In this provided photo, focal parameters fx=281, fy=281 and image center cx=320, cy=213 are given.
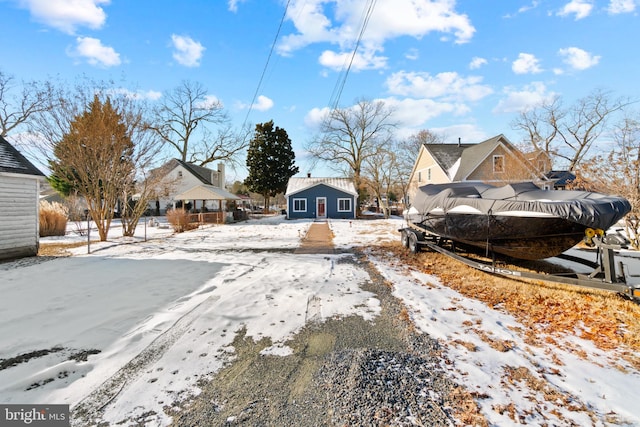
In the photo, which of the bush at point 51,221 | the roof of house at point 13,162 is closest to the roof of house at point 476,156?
the roof of house at point 13,162

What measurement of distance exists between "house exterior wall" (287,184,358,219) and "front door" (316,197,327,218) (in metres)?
0.29

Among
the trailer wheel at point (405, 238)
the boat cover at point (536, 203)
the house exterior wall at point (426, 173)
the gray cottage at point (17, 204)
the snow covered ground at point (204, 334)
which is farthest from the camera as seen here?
the house exterior wall at point (426, 173)

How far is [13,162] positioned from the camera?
887 centimetres

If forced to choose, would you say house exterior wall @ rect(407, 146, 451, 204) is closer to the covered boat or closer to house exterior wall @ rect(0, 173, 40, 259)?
the covered boat

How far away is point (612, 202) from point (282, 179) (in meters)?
35.3

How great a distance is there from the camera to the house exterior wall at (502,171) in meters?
19.5

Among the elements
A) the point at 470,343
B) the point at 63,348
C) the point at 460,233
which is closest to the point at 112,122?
the point at 63,348

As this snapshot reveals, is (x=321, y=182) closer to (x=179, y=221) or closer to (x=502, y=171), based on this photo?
(x=179, y=221)

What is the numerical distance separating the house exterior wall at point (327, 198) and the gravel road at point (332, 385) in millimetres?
25197

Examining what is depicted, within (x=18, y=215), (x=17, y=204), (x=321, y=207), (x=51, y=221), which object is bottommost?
(x=51, y=221)

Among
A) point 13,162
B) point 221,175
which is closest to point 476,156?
point 13,162

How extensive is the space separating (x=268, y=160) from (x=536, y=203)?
35019mm

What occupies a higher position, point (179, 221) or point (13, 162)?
point (13, 162)

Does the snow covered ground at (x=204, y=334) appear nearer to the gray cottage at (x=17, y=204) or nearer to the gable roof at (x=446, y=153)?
the gray cottage at (x=17, y=204)
